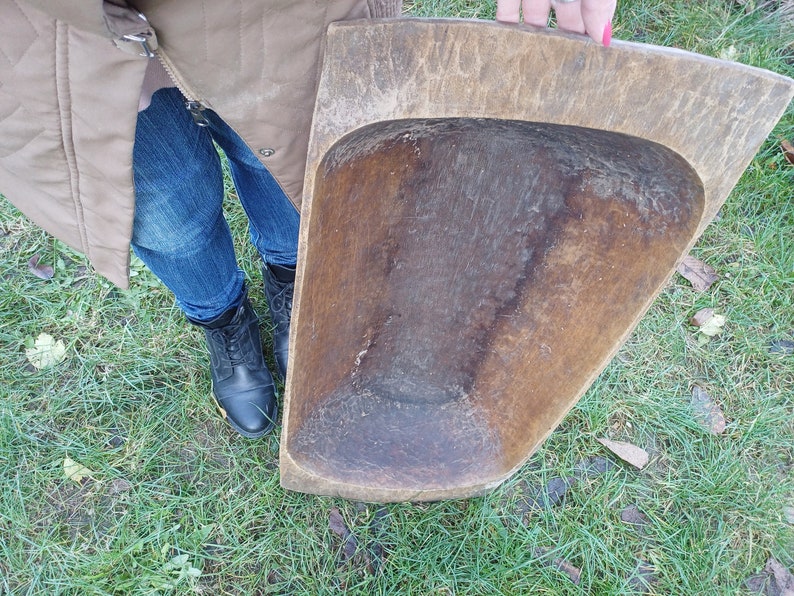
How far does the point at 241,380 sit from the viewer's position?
5.44 feet

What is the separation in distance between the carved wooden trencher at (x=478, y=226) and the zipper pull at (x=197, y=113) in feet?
0.68

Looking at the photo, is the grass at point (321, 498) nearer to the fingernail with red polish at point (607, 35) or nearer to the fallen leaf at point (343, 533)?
the fallen leaf at point (343, 533)

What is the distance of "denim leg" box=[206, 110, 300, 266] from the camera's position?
3.87 feet

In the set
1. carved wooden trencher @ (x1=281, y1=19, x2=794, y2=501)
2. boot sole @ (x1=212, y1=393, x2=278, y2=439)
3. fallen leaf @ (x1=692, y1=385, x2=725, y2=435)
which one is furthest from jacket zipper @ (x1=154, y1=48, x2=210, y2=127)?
fallen leaf @ (x1=692, y1=385, x2=725, y2=435)

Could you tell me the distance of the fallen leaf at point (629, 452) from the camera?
1693 mm

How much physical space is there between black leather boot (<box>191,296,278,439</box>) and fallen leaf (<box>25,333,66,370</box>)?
0.49 meters

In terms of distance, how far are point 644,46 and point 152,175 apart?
0.77 m

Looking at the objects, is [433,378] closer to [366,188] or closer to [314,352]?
[314,352]

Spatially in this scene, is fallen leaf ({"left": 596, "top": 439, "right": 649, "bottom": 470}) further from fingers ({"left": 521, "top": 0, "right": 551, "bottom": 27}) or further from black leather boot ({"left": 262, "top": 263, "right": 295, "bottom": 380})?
fingers ({"left": 521, "top": 0, "right": 551, "bottom": 27})

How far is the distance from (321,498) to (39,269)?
118cm

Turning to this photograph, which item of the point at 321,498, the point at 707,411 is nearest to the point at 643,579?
the point at 707,411

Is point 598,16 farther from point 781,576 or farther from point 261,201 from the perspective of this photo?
point 781,576

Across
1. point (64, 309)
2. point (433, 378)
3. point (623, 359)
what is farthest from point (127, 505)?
point (623, 359)

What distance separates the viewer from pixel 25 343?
1813 millimetres
